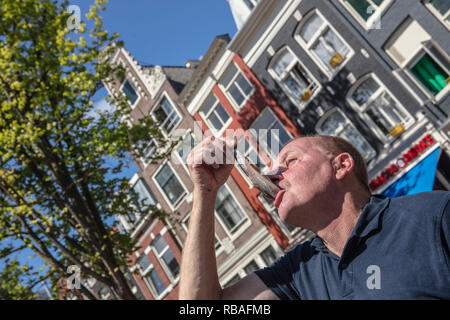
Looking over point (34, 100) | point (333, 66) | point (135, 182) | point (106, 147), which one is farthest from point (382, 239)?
point (135, 182)

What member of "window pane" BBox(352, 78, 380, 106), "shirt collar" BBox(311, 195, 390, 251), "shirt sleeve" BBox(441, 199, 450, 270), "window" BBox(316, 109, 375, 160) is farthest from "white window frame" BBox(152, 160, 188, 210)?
"shirt sleeve" BBox(441, 199, 450, 270)

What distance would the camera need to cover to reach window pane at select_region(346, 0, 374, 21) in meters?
15.3

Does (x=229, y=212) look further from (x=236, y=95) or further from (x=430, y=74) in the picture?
(x=430, y=74)

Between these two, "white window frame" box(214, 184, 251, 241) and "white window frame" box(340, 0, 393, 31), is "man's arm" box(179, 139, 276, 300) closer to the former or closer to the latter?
"white window frame" box(340, 0, 393, 31)

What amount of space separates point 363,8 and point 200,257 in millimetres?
15854

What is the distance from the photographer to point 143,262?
1065 inches

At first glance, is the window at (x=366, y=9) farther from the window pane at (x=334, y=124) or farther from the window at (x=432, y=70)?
the window pane at (x=334, y=124)

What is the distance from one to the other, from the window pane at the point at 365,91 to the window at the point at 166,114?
37.9 feet

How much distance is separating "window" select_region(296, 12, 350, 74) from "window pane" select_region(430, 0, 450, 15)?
352cm

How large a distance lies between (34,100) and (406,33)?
13435 millimetres

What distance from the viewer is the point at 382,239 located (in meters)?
2.01

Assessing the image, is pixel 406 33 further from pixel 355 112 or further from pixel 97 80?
pixel 97 80

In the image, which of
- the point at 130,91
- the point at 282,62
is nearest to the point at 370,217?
the point at 282,62

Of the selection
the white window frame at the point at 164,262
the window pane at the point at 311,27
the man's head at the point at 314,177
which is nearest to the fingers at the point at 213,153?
the man's head at the point at 314,177
